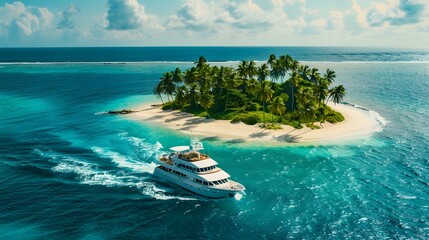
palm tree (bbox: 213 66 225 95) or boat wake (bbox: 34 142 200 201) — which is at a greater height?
palm tree (bbox: 213 66 225 95)

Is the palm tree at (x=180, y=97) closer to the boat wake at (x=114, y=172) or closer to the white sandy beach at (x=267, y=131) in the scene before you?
the white sandy beach at (x=267, y=131)

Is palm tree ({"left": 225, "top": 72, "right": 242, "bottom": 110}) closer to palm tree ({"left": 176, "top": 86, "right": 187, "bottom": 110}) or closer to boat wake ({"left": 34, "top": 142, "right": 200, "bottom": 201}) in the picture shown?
palm tree ({"left": 176, "top": 86, "right": 187, "bottom": 110})

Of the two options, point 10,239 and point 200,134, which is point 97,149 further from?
point 10,239

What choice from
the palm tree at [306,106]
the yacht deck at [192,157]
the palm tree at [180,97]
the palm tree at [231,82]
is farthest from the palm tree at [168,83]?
the yacht deck at [192,157]

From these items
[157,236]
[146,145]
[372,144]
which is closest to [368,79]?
[372,144]

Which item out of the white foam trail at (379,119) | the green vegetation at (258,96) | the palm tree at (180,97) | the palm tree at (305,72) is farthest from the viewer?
the palm tree at (305,72)

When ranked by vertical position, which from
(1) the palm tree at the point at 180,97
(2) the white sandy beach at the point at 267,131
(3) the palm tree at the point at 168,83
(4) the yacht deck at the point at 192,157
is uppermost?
(3) the palm tree at the point at 168,83

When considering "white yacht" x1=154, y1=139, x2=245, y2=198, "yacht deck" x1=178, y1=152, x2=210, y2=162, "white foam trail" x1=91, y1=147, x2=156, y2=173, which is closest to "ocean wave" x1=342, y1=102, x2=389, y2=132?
"white yacht" x1=154, y1=139, x2=245, y2=198
